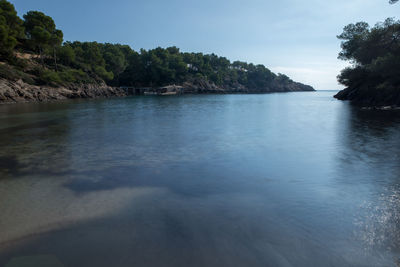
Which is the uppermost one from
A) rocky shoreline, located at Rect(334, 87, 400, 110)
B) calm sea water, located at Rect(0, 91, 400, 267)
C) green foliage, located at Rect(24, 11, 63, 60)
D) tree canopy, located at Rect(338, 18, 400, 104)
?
green foliage, located at Rect(24, 11, 63, 60)

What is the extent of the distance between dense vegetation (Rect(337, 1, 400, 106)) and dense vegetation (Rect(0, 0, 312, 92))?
59.6 m

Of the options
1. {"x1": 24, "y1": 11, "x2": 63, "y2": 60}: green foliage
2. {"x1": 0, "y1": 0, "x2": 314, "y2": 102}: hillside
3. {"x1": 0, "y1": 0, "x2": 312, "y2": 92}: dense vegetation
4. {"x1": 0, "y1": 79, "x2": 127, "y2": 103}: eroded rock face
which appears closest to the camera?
{"x1": 0, "y1": 79, "x2": 127, "y2": 103}: eroded rock face

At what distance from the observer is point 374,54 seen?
3762 centimetres

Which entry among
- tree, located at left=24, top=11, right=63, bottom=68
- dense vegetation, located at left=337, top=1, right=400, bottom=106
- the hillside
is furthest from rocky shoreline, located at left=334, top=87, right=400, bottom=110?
tree, located at left=24, top=11, right=63, bottom=68

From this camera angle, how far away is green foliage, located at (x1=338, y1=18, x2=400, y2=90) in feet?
98.4

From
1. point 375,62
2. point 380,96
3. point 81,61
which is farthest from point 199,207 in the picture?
point 81,61

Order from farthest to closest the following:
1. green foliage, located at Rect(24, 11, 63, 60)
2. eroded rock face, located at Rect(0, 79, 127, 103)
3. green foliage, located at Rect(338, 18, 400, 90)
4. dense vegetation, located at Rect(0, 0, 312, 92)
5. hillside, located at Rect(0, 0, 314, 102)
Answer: green foliage, located at Rect(24, 11, 63, 60), dense vegetation, located at Rect(0, 0, 312, 92), hillside, located at Rect(0, 0, 314, 102), eroded rock face, located at Rect(0, 79, 127, 103), green foliage, located at Rect(338, 18, 400, 90)

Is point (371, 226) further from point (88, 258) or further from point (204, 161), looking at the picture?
point (204, 161)

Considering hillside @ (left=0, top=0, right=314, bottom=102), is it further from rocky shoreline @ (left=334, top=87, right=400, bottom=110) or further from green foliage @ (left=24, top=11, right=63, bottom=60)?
rocky shoreline @ (left=334, top=87, right=400, bottom=110)

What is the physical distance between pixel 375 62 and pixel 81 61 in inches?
3246

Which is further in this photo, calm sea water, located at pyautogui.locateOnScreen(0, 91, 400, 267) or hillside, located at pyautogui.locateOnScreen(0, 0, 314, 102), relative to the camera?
hillside, located at pyautogui.locateOnScreen(0, 0, 314, 102)

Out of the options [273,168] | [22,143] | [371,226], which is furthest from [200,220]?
[22,143]

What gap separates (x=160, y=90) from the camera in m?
99.4

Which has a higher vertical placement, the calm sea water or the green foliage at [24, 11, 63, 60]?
the green foliage at [24, 11, 63, 60]
